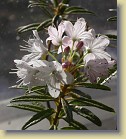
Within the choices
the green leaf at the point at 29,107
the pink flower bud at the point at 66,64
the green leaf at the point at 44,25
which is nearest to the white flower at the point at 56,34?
the pink flower bud at the point at 66,64

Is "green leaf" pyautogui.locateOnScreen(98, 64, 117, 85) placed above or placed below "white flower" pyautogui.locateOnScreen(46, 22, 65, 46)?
below

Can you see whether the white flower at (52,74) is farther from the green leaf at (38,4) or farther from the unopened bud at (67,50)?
the green leaf at (38,4)

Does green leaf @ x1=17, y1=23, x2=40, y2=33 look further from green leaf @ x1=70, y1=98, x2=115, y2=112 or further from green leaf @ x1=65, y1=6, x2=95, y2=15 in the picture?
green leaf @ x1=70, y1=98, x2=115, y2=112

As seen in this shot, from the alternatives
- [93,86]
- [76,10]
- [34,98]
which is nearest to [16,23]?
[76,10]

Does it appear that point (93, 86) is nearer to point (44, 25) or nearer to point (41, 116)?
point (41, 116)

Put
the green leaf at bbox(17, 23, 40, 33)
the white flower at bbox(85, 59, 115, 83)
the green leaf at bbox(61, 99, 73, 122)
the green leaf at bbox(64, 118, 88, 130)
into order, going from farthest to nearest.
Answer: the green leaf at bbox(17, 23, 40, 33) → the green leaf at bbox(64, 118, 88, 130) → the green leaf at bbox(61, 99, 73, 122) → the white flower at bbox(85, 59, 115, 83)

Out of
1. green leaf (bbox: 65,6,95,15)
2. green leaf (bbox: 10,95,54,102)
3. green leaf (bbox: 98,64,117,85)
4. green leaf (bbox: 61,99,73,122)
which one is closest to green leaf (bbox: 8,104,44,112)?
green leaf (bbox: 10,95,54,102)
